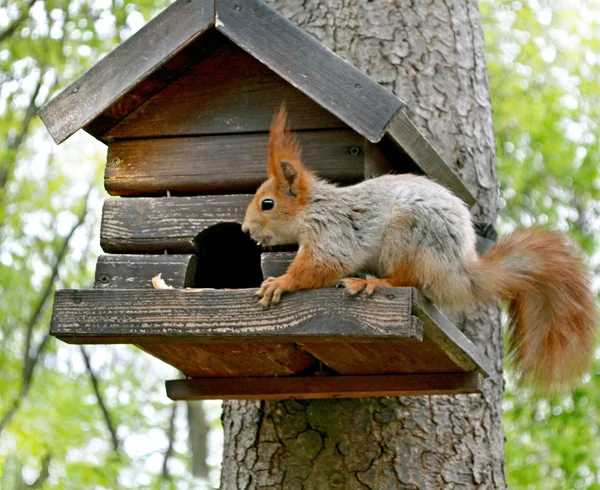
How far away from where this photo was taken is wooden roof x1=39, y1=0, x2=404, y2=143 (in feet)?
8.68

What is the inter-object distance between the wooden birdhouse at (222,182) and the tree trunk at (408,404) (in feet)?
0.94

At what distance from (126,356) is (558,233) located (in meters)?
9.06

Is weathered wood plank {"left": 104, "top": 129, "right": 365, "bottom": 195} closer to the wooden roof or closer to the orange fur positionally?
the wooden roof

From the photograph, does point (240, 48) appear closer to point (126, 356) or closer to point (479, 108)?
point (479, 108)

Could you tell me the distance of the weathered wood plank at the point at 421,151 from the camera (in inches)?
111

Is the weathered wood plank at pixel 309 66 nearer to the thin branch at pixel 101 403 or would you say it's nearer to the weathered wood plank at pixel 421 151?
the weathered wood plank at pixel 421 151

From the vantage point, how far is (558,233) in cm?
306

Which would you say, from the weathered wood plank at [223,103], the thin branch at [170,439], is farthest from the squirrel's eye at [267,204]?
the thin branch at [170,439]

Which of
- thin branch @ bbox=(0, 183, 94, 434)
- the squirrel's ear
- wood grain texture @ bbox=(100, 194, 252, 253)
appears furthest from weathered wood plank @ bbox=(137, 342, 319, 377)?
thin branch @ bbox=(0, 183, 94, 434)

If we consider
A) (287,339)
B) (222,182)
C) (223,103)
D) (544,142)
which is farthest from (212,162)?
(544,142)

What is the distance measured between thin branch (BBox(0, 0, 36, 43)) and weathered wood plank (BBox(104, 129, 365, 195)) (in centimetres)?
497

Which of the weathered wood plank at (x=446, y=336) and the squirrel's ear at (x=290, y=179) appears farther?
the squirrel's ear at (x=290, y=179)

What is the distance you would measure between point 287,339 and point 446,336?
1.63 feet

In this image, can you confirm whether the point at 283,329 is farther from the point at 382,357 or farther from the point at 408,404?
the point at 408,404
